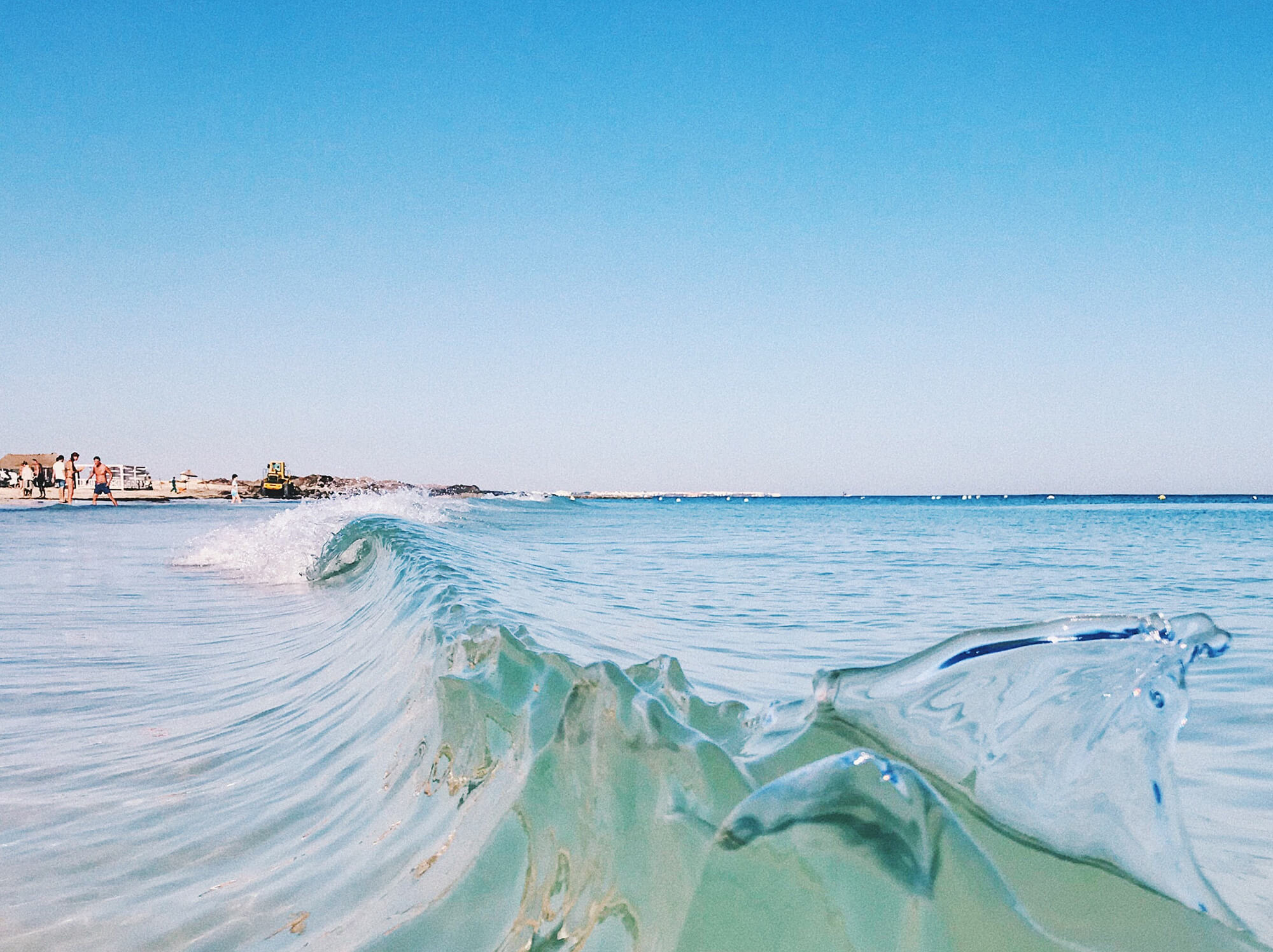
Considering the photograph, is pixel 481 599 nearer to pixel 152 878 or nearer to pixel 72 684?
pixel 72 684

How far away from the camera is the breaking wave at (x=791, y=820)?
3.67 ft

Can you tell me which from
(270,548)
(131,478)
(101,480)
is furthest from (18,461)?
(270,548)

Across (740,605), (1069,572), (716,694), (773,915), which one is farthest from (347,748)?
(1069,572)

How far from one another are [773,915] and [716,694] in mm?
2392

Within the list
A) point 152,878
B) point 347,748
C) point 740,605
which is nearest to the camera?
point 152,878

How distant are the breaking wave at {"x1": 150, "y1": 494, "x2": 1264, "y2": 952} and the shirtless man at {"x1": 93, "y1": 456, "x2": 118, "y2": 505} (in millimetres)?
32334

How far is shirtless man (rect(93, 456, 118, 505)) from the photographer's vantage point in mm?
29922

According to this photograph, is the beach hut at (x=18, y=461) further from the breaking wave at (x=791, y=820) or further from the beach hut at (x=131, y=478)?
the breaking wave at (x=791, y=820)

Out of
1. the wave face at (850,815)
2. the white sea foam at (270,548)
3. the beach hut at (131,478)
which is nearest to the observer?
the wave face at (850,815)

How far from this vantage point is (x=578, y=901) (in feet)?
4.41

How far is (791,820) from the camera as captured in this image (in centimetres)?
117

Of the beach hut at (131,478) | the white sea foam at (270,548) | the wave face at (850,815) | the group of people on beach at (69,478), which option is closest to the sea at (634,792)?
the wave face at (850,815)

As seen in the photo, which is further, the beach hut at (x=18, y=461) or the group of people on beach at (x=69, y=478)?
the beach hut at (x=18, y=461)

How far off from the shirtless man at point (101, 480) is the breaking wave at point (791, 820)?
32334mm
